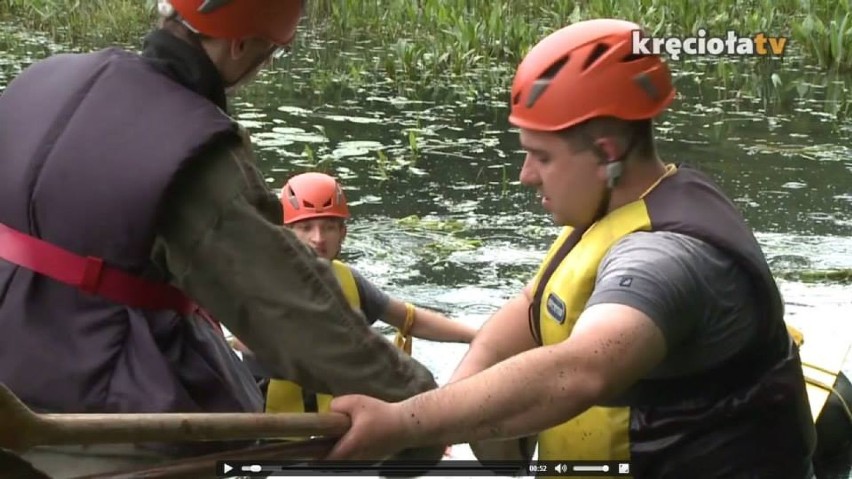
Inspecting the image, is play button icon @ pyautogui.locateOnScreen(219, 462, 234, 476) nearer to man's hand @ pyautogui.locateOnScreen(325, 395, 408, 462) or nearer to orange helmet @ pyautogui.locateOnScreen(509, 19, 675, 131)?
man's hand @ pyautogui.locateOnScreen(325, 395, 408, 462)

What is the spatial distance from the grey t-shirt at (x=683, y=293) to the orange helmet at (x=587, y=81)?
0.83 ft

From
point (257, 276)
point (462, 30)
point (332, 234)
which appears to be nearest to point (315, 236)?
point (332, 234)

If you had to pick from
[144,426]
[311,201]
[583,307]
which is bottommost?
[311,201]

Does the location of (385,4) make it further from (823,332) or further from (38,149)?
(38,149)

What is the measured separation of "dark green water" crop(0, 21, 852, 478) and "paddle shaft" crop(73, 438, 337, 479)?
1.34 metres

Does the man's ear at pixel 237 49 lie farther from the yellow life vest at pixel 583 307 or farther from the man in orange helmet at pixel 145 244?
the yellow life vest at pixel 583 307

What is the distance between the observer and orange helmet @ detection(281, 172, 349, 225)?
4359mm

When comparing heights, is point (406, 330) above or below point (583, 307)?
below

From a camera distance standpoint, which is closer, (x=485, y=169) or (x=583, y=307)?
(x=583, y=307)

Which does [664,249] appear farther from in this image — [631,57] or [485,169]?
[485,169]

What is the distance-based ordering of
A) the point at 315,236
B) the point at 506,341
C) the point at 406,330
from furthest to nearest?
the point at 406,330, the point at 315,236, the point at 506,341

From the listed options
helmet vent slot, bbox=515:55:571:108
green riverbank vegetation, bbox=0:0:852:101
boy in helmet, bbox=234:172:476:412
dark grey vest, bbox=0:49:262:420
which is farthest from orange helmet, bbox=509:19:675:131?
green riverbank vegetation, bbox=0:0:852:101

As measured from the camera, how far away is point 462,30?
11.5m

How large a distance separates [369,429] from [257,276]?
301 millimetres
